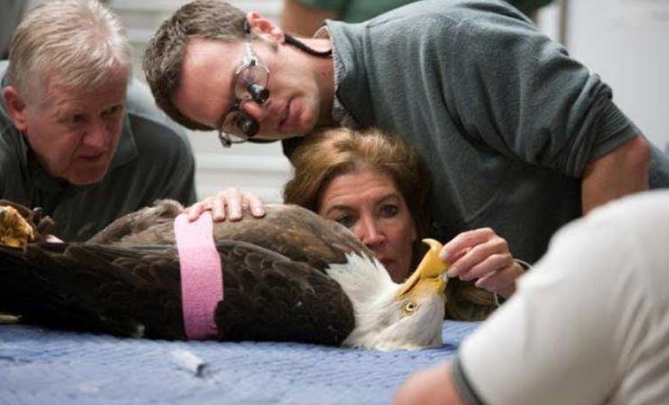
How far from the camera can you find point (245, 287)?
1503 millimetres

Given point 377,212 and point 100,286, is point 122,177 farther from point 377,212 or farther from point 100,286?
point 100,286

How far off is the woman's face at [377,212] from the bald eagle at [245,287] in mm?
268

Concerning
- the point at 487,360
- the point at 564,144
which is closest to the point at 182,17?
the point at 564,144

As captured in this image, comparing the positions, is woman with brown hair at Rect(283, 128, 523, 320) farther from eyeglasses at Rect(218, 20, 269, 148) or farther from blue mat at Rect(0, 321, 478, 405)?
blue mat at Rect(0, 321, 478, 405)

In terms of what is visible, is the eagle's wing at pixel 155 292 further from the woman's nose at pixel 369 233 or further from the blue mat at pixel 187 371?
the woman's nose at pixel 369 233

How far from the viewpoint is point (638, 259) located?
847mm

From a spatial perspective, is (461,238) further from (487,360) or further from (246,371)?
(487,360)

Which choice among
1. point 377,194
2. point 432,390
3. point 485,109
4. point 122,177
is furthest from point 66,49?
point 432,390

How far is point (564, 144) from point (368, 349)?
0.47 m

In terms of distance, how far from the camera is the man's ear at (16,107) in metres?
2.36

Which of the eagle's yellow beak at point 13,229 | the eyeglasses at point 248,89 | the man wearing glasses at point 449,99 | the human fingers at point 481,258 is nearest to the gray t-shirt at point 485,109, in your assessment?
the man wearing glasses at point 449,99

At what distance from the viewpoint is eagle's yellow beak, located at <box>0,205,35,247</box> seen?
1.56m

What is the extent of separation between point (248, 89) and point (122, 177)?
2.33 feet

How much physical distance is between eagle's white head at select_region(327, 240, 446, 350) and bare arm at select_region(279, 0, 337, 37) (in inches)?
38.9
